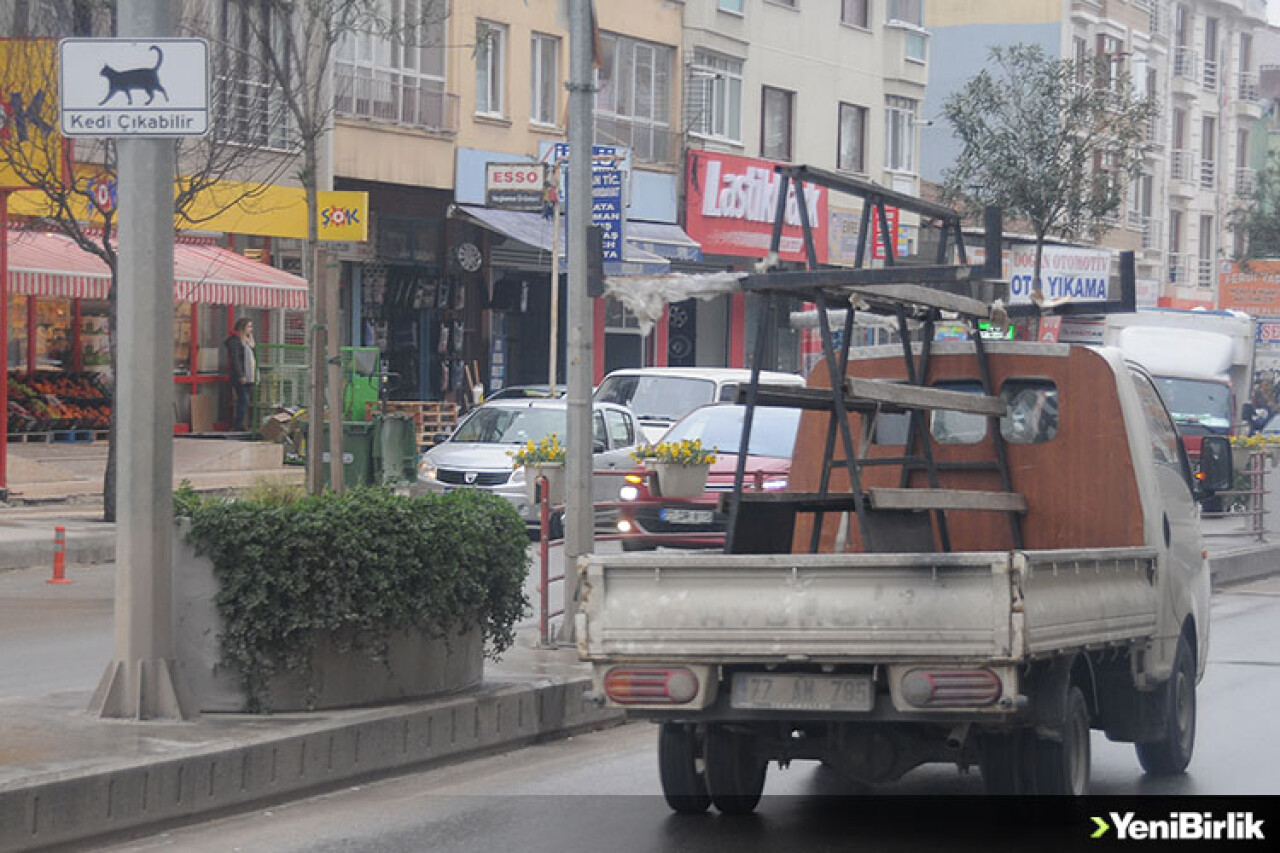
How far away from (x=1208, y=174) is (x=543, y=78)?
3942 centimetres

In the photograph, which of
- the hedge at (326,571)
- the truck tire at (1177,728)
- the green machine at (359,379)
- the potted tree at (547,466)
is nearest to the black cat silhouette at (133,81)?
the hedge at (326,571)

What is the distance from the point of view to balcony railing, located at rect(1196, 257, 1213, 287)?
68.4 metres

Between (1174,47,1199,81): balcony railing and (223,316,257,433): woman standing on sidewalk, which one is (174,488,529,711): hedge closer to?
(223,316,257,433): woman standing on sidewalk

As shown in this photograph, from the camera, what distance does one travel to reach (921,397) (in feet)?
27.0

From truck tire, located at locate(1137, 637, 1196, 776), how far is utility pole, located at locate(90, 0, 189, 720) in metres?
4.45

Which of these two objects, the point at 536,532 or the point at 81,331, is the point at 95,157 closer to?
the point at 81,331

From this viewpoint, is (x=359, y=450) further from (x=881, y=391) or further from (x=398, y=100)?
(x=881, y=391)

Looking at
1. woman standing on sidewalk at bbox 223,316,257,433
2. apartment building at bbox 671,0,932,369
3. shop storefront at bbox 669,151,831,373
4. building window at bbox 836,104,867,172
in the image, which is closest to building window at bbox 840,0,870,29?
apartment building at bbox 671,0,932,369

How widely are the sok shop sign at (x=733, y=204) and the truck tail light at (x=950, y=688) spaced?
3160 cm

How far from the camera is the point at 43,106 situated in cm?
2080

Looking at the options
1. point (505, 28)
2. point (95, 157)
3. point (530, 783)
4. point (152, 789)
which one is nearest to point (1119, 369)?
point (530, 783)

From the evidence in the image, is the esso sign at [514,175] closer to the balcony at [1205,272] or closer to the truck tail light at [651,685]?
the truck tail light at [651,685]

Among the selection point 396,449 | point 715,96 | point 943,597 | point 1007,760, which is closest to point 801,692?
point 943,597

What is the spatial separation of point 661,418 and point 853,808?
17.0m
